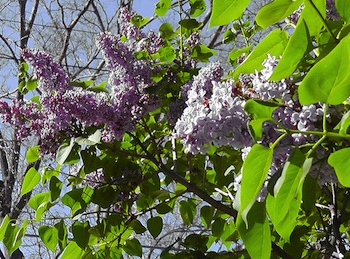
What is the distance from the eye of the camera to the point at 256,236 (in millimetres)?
587

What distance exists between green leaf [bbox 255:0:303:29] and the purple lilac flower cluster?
49cm

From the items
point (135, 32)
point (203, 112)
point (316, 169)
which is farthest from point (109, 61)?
point (316, 169)

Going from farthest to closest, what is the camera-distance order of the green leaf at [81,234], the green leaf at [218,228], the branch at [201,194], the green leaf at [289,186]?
the green leaf at [218,228] < the green leaf at [81,234] < the branch at [201,194] < the green leaf at [289,186]

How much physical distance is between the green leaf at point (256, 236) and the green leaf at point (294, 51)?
0.15 metres

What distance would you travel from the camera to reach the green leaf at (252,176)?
1.66 ft

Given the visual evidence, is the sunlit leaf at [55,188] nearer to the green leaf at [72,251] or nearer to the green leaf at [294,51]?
the green leaf at [72,251]

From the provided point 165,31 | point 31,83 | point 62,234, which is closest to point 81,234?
point 62,234

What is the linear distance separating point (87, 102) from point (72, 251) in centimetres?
35

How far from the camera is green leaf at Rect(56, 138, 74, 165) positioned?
1.02 m

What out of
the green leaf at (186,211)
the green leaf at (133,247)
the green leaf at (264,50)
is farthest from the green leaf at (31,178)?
the green leaf at (264,50)

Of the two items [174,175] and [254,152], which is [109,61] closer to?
[174,175]

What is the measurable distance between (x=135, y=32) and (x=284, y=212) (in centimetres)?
78

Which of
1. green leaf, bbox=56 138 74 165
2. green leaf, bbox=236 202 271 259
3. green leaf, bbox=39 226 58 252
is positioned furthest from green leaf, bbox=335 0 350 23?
green leaf, bbox=39 226 58 252

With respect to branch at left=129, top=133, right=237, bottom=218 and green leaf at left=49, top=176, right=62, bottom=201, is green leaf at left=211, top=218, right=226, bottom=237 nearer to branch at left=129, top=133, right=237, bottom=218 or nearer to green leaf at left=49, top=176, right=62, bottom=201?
branch at left=129, top=133, right=237, bottom=218
